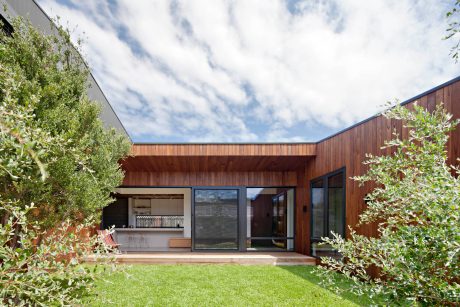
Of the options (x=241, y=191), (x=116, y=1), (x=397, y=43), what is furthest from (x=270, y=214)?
(x=116, y=1)

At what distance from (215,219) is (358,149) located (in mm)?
5121

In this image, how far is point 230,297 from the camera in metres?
4.79

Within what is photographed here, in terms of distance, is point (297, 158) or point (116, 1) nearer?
point (116, 1)

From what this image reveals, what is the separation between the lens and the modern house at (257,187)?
620 cm

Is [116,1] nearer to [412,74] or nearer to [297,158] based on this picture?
[297,158]

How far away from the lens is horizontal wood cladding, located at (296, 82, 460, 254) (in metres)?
3.77

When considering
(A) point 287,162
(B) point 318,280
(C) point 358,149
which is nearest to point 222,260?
(B) point 318,280

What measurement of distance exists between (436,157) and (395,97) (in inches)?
26.0

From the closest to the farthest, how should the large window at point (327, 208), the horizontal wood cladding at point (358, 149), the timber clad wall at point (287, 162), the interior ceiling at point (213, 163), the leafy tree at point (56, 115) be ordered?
1. the leafy tree at point (56, 115)
2. the horizontal wood cladding at point (358, 149)
3. the timber clad wall at point (287, 162)
4. the large window at point (327, 208)
5. the interior ceiling at point (213, 163)

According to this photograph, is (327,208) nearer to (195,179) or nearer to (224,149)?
(224,149)

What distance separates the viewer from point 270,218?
9.62 m

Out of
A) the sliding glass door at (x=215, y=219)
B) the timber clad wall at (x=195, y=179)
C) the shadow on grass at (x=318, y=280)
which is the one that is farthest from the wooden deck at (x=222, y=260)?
the timber clad wall at (x=195, y=179)

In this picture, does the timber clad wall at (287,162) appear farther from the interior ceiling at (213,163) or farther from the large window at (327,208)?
the large window at (327,208)

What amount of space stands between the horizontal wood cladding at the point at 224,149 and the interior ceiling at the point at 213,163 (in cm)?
25
